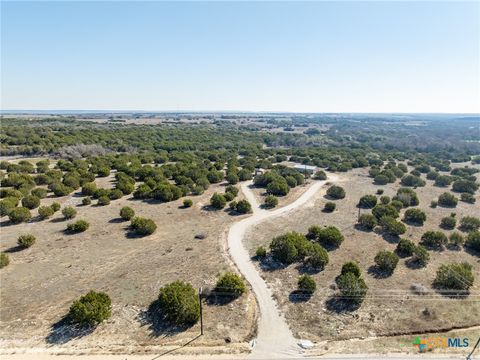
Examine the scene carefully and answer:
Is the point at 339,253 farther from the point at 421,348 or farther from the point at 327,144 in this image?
the point at 327,144

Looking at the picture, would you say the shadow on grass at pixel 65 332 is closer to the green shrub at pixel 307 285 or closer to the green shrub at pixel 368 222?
the green shrub at pixel 307 285

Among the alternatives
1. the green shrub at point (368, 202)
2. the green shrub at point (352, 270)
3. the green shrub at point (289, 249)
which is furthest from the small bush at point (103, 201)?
the green shrub at point (368, 202)

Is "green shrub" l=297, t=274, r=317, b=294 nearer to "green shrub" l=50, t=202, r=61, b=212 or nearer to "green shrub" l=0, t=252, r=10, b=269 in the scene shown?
"green shrub" l=0, t=252, r=10, b=269

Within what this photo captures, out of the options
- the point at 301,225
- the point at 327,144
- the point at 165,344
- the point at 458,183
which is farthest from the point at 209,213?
the point at 327,144

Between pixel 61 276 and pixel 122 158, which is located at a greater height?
pixel 122 158

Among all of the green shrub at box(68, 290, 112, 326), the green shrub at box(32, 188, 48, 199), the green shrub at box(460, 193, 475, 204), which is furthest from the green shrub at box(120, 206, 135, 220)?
the green shrub at box(460, 193, 475, 204)

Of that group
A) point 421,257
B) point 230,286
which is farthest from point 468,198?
point 230,286
